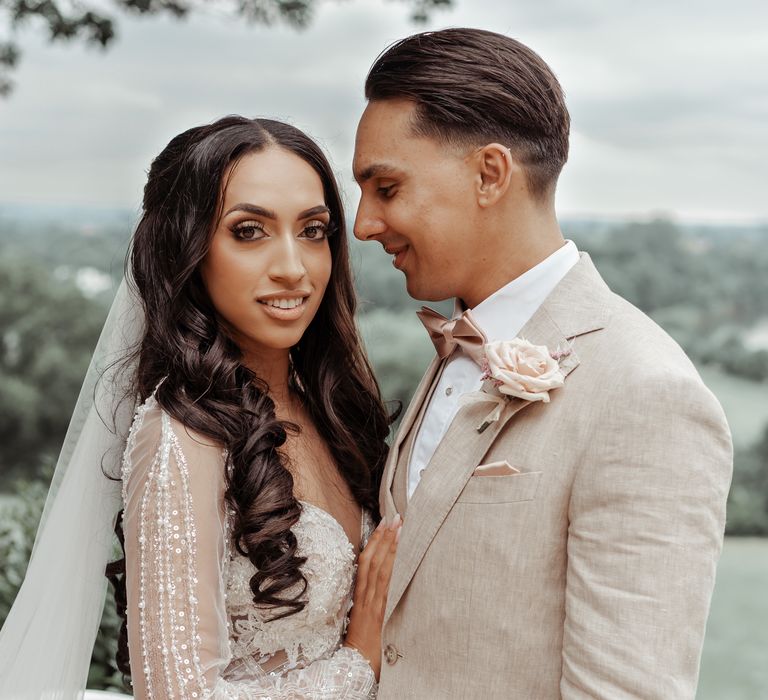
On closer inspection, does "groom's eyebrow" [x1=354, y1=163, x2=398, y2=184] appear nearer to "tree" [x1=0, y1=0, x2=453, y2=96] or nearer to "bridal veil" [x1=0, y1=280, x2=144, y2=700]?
"bridal veil" [x1=0, y1=280, x2=144, y2=700]

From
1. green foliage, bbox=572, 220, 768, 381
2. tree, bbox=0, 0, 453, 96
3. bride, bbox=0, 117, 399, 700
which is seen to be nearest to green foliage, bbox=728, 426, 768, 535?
green foliage, bbox=572, 220, 768, 381

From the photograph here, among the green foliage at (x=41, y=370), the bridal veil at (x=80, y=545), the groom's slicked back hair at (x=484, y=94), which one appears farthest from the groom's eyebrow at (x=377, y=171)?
the green foliage at (x=41, y=370)

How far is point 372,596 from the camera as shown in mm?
2510

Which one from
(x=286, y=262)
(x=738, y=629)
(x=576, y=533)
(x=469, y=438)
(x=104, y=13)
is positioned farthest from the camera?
(x=738, y=629)

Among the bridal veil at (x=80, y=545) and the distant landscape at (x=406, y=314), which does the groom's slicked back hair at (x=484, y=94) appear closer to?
the bridal veil at (x=80, y=545)

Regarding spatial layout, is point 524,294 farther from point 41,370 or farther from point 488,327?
point 41,370

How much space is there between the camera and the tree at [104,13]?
438cm

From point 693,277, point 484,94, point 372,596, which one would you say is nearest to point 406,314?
point 693,277

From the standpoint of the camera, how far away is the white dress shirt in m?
2.34

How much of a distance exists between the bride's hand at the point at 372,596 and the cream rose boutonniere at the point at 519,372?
1.72 ft

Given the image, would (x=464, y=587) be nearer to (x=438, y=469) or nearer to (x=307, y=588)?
(x=438, y=469)

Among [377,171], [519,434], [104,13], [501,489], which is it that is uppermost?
[104,13]

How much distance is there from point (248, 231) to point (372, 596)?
1.01m

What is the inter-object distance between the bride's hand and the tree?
311 centimetres
